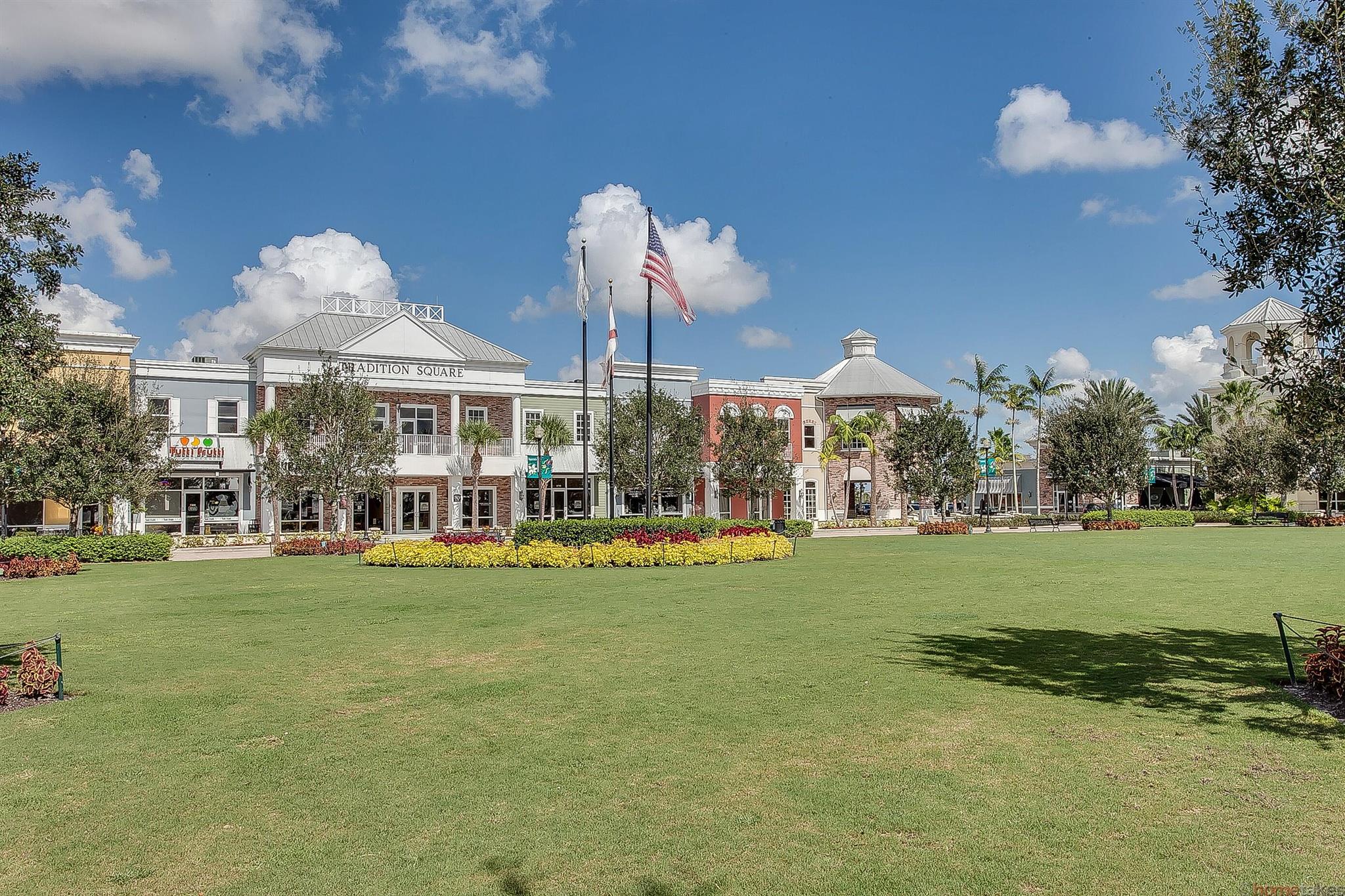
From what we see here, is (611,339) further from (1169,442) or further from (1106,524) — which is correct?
(1169,442)

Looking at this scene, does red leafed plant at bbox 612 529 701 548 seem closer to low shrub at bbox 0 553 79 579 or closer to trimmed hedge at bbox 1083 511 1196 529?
low shrub at bbox 0 553 79 579

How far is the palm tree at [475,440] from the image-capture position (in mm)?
42625

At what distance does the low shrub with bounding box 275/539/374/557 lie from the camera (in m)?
31.4

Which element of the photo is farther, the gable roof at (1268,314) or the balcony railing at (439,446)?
the gable roof at (1268,314)

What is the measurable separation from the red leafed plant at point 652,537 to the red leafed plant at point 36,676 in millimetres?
16070

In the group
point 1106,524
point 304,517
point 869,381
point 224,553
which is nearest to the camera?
point 224,553

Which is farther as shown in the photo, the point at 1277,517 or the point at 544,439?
the point at 1277,517

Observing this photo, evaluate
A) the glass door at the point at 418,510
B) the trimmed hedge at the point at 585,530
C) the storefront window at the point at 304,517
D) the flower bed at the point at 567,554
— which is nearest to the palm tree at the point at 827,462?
the glass door at the point at 418,510

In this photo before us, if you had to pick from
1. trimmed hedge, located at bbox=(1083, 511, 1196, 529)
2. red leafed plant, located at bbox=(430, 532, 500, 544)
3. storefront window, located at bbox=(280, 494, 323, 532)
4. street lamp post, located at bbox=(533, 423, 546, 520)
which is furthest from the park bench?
storefront window, located at bbox=(280, 494, 323, 532)

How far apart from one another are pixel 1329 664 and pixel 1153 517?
44283mm

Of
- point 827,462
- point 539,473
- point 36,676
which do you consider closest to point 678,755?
point 36,676

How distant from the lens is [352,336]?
43688 millimetres

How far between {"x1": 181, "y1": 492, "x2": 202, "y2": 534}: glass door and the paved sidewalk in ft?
19.7

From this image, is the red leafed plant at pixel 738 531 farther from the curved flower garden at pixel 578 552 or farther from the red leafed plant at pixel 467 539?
the red leafed plant at pixel 467 539
